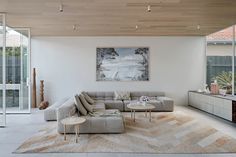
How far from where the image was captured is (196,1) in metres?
5.04

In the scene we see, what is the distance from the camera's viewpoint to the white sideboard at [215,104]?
6194 mm

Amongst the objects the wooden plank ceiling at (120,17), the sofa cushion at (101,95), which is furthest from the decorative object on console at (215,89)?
the sofa cushion at (101,95)

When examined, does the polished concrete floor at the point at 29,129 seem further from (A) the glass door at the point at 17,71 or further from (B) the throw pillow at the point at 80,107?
(B) the throw pillow at the point at 80,107

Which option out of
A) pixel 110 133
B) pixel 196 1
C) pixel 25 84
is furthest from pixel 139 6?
pixel 25 84

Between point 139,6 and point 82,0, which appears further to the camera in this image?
point 139,6

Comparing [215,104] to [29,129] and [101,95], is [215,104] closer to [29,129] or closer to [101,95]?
[101,95]

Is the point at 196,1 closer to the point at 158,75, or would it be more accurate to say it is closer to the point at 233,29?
the point at 233,29

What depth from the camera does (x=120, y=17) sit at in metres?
6.39

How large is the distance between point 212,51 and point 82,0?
6353 millimetres

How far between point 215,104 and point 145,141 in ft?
11.9

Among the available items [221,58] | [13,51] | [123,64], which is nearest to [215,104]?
[221,58]

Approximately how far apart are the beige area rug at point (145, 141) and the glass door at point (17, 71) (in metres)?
2.33

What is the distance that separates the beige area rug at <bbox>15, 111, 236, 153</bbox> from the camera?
4.05 meters

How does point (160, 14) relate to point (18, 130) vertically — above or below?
above
